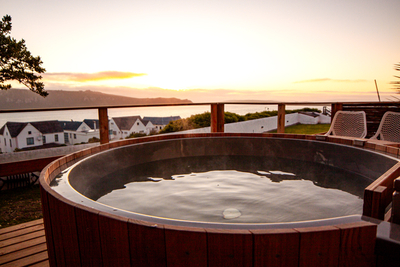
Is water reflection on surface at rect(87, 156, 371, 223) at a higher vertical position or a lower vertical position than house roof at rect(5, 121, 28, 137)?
→ lower

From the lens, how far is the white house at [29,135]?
2979mm

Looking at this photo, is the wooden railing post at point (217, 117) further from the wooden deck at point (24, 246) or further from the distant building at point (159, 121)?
the wooden deck at point (24, 246)

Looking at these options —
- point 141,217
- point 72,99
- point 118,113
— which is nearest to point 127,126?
point 118,113

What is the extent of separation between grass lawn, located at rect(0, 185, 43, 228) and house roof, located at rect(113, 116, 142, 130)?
54.0 inches

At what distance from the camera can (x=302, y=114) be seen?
29.1 ft

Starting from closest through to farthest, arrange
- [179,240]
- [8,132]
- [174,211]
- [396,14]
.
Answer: [179,240] < [174,211] < [8,132] < [396,14]

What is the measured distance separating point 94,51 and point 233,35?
2974 millimetres

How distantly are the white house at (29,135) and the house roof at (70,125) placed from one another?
0.06 m

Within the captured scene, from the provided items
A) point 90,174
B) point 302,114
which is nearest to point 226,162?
point 90,174

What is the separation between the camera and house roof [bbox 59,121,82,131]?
338 cm

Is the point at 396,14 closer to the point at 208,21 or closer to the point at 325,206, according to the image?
the point at 208,21

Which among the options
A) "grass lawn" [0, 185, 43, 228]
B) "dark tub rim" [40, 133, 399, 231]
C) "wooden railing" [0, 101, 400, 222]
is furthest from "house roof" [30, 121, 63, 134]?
"dark tub rim" [40, 133, 399, 231]

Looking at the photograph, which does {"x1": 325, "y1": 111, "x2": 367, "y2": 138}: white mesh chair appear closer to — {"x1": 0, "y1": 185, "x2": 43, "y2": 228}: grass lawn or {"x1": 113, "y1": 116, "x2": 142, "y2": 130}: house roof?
{"x1": 113, "y1": 116, "x2": 142, "y2": 130}: house roof

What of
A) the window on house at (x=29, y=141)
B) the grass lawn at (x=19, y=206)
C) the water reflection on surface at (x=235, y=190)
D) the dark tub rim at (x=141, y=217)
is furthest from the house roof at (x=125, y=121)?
the dark tub rim at (x=141, y=217)
